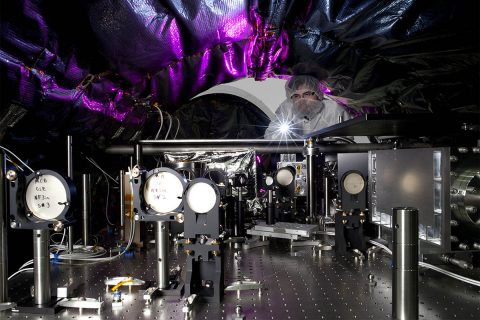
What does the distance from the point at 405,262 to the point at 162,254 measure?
736mm

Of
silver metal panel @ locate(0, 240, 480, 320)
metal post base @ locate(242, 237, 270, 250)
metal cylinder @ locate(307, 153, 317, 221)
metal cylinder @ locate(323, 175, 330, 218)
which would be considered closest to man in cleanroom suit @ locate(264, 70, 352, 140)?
metal cylinder @ locate(323, 175, 330, 218)

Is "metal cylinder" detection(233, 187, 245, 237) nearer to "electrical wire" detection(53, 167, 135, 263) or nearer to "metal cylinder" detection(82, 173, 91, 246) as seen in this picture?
"electrical wire" detection(53, 167, 135, 263)

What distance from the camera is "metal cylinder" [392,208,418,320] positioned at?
899mm

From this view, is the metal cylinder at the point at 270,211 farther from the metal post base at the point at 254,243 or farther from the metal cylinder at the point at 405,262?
the metal cylinder at the point at 405,262

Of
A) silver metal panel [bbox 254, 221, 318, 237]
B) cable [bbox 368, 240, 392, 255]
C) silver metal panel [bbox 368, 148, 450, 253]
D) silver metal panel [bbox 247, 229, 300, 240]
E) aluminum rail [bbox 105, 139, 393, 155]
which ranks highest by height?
aluminum rail [bbox 105, 139, 393, 155]

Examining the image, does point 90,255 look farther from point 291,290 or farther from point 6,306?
point 291,290

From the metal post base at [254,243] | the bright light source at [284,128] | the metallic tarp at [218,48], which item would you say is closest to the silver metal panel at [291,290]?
the metal post base at [254,243]

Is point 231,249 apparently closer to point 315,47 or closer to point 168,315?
point 168,315

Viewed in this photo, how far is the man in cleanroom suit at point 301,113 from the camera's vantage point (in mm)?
2995

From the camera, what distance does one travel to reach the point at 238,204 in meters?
2.00

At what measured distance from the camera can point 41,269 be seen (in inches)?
43.4

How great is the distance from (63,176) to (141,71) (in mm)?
755

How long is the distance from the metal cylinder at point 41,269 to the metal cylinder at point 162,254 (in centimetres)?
33

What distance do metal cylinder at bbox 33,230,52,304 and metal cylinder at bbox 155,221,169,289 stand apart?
33 centimetres
